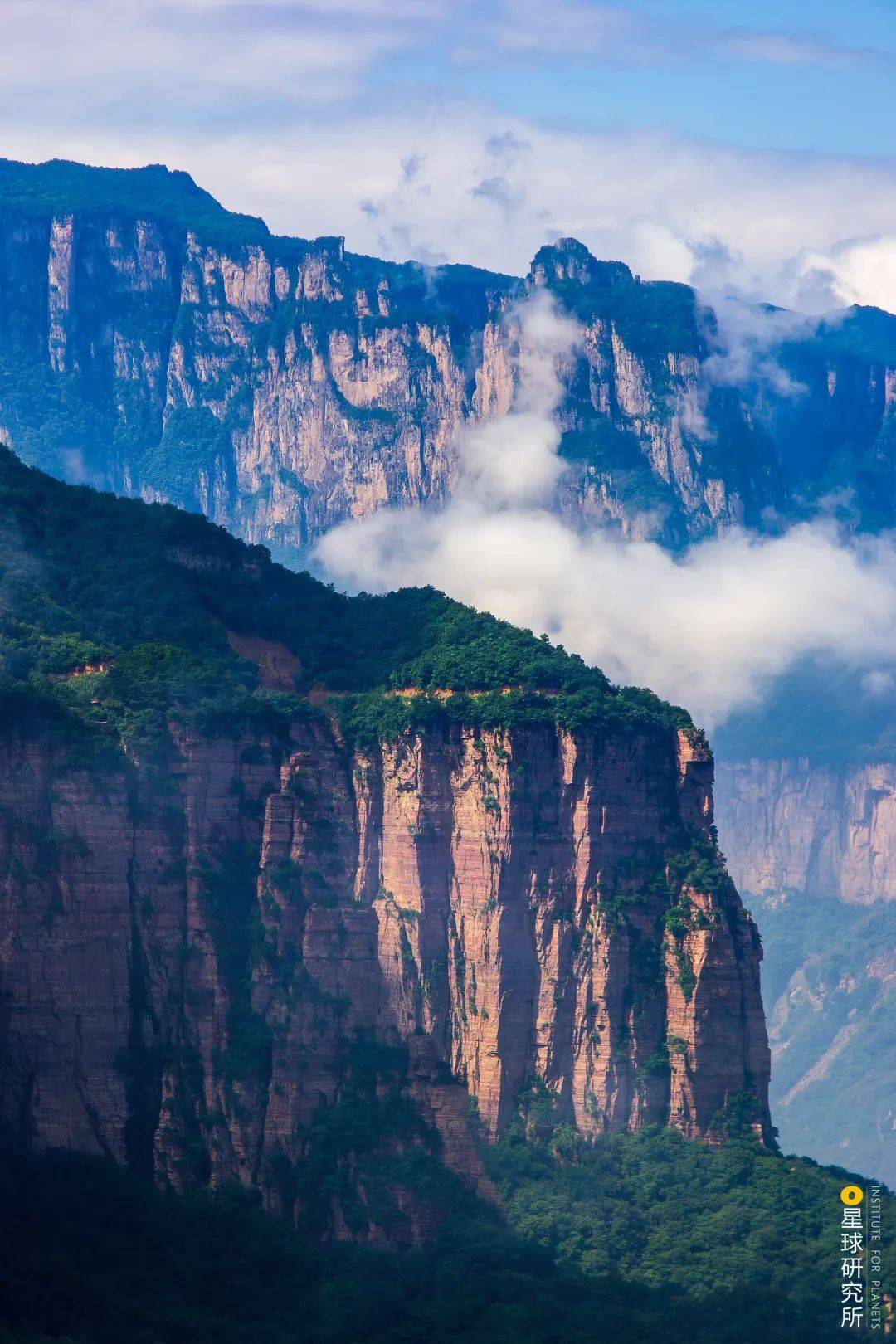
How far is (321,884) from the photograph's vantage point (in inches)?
4063

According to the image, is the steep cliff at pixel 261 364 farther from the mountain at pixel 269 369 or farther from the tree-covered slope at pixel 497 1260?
the tree-covered slope at pixel 497 1260

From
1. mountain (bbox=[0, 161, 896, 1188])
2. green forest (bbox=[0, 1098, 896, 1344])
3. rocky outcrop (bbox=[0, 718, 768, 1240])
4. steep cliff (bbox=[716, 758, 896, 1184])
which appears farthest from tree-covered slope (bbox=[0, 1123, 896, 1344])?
mountain (bbox=[0, 161, 896, 1188])

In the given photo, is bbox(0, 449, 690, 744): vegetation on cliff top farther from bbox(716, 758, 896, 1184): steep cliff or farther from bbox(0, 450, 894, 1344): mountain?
bbox(716, 758, 896, 1184): steep cliff

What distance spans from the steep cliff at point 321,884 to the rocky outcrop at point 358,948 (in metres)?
0.09

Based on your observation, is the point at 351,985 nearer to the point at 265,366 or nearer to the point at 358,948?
the point at 358,948

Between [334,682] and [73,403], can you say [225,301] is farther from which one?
[334,682]

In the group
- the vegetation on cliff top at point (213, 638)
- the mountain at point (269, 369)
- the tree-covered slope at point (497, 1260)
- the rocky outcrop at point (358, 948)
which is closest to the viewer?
the tree-covered slope at point (497, 1260)

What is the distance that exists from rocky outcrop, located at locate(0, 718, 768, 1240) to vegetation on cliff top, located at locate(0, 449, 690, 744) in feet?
3.90

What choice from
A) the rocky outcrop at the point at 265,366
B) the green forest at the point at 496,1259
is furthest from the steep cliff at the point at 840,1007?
the green forest at the point at 496,1259

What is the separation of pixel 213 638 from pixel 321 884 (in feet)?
36.8

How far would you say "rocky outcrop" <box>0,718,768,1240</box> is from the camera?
9544 centimetres

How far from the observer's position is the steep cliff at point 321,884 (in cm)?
9606

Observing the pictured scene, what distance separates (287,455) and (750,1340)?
10888 centimetres

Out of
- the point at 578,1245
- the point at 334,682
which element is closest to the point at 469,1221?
the point at 578,1245
